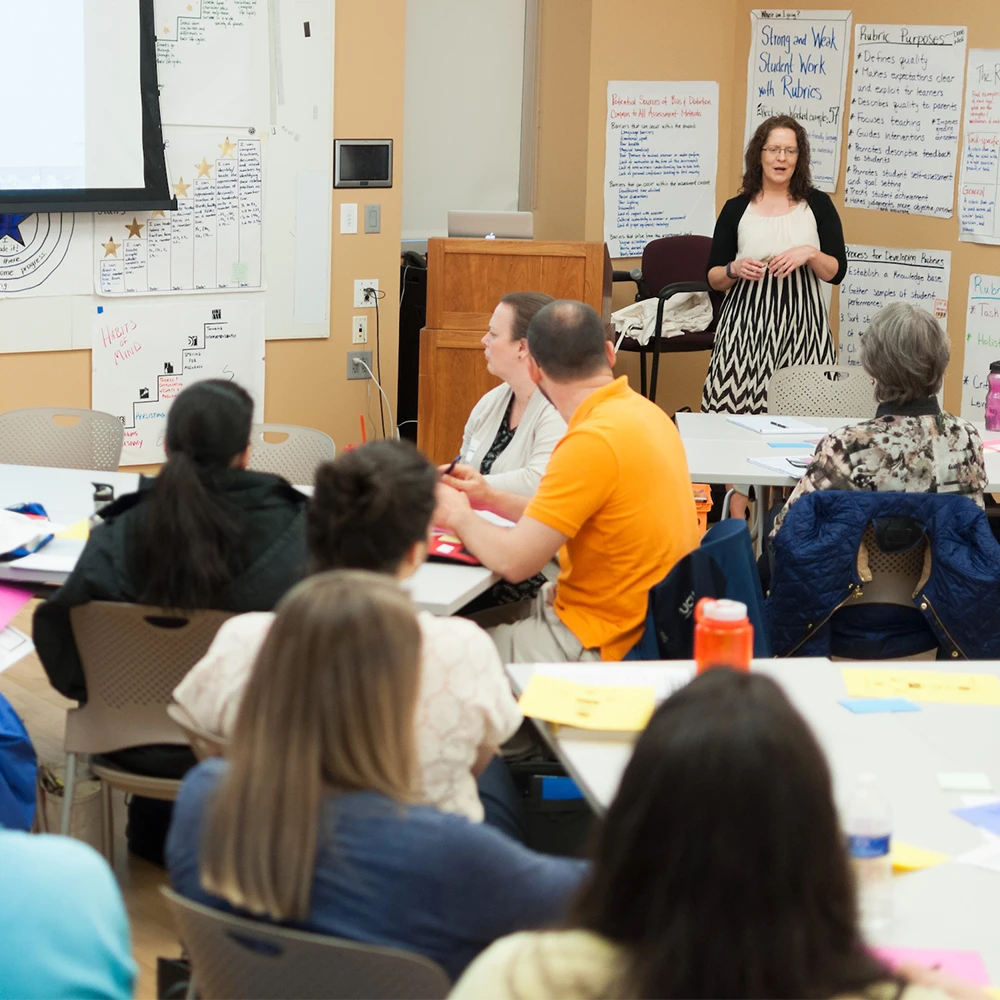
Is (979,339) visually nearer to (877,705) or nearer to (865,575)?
(865,575)

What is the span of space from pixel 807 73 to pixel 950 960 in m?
6.14

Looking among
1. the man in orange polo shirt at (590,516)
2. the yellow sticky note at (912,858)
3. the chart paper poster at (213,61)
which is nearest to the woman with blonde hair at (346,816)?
the yellow sticky note at (912,858)

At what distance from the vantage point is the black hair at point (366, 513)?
2.10m

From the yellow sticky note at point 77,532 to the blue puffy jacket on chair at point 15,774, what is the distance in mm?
720

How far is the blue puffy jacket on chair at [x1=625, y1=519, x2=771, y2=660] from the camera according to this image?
8.96ft

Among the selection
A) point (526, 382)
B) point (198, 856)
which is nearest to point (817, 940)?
point (198, 856)

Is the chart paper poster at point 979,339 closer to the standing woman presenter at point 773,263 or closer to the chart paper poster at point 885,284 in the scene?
the chart paper poster at point 885,284

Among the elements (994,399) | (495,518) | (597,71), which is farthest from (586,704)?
(597,71)

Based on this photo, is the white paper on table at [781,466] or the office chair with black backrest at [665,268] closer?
the white paper on table at [781,466]

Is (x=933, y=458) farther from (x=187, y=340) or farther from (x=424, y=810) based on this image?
(x=187, y=340)

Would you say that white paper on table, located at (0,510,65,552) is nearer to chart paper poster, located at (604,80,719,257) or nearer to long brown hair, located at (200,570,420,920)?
long brown hair, located at (200,570,420,920)

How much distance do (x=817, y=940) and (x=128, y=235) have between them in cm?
506

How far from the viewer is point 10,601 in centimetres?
305

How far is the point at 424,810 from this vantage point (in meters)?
1.50
